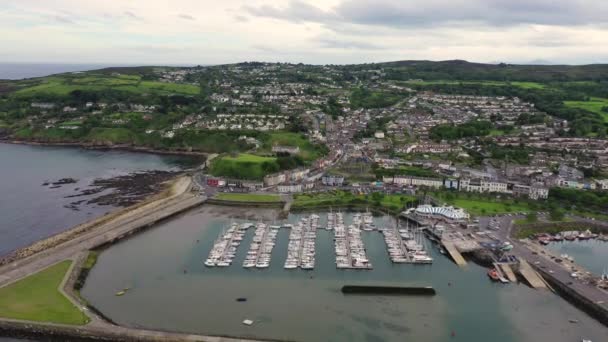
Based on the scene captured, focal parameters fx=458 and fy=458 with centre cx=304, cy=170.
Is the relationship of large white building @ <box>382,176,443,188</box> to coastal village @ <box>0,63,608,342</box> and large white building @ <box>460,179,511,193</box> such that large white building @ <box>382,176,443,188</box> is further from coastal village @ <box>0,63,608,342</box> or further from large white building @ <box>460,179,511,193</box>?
large white building @ <box>460,179,511,193</box>

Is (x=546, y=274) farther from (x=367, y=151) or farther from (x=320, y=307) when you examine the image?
(x=367, y=151)

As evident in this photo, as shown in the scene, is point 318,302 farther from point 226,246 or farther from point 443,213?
point 443,213

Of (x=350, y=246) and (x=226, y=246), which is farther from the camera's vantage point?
(x=226, y=246)

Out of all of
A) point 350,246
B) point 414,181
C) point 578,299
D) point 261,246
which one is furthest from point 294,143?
point 578,299

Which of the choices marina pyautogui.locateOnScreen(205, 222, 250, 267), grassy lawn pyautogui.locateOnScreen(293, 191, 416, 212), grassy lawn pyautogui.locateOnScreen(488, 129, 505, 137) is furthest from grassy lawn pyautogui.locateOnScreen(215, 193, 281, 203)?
grassy lawn pyautogui.locateOnScreen(488, 129, 505, 137)

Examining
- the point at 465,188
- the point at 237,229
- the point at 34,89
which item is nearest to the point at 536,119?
the point at 465,188

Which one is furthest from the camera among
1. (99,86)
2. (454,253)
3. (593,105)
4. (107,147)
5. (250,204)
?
(99,86)

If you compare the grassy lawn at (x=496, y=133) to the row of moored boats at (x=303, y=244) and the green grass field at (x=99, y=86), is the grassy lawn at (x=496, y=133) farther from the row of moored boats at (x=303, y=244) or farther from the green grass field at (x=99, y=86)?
the green grass field at (x=99, y=86)
